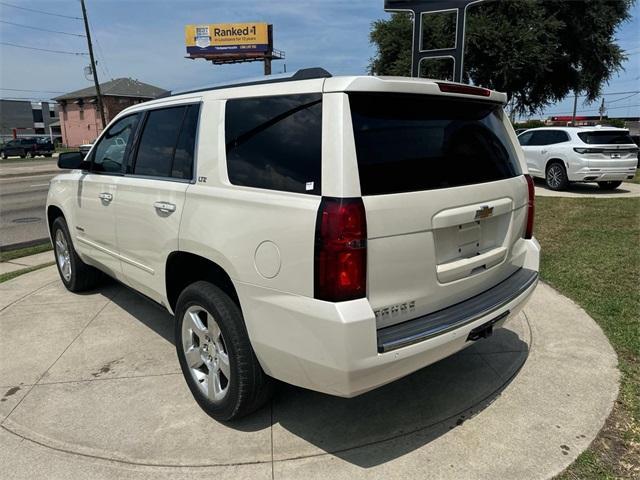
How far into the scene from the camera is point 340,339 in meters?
2.22

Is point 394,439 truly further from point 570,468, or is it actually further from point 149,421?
point 149,421

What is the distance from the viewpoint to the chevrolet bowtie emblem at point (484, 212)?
2.79 metres

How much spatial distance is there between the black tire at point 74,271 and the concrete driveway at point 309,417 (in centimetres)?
98

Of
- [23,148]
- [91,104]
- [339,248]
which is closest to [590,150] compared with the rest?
[339,248]

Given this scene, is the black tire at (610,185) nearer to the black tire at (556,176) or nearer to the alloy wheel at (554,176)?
the black tire at (556,176)

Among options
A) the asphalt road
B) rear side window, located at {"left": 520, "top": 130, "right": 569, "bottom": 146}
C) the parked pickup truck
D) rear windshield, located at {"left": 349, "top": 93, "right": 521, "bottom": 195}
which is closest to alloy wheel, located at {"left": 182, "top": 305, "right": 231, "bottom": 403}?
rear windshield, located at {"left": 349, "top": 93, "right": 521, "bottom": 195}

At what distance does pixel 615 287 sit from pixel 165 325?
4541 mm

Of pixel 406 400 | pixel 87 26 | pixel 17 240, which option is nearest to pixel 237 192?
pixel 406 400

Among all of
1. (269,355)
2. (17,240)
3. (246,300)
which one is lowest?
(17,240)

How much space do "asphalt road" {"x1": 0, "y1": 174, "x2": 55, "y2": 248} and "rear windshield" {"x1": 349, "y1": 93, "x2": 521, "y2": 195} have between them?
8.00 m

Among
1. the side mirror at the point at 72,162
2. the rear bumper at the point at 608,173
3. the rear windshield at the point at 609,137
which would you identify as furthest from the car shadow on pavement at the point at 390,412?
the rear windshield at the point at 609,137

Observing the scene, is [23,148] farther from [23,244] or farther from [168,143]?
[168,143]

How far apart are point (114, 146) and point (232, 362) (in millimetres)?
2401

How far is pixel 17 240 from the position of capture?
8773 mm
